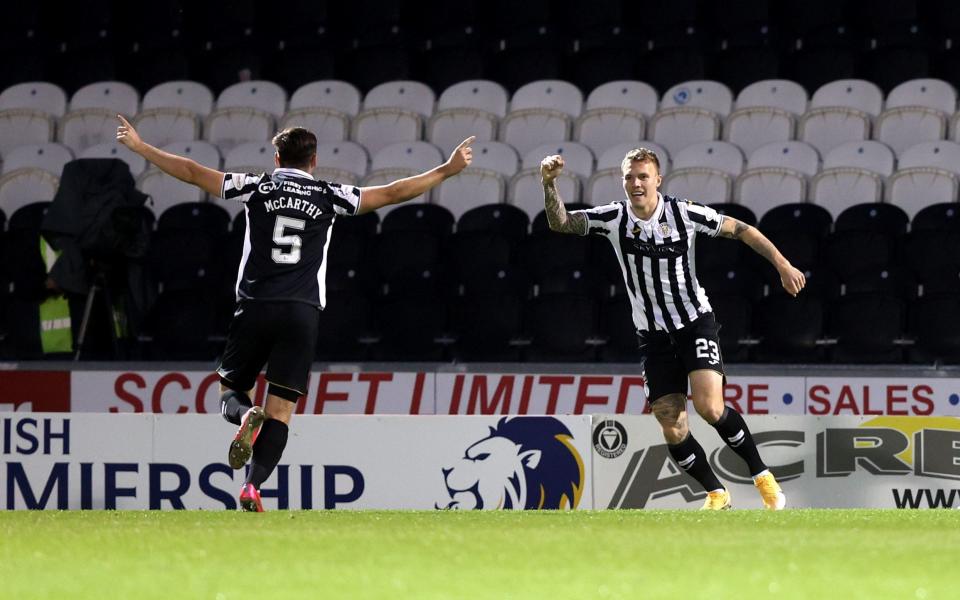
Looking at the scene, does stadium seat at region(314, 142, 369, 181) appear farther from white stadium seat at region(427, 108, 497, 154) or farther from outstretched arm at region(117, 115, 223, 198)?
outstretched arm at region(117, 115, 223, 198)

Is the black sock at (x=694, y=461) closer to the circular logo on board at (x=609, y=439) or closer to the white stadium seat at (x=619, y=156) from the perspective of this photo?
the circular logo on board at (x=609, y=439)

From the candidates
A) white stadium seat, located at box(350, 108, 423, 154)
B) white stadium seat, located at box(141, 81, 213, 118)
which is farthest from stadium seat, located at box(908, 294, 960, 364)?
white stadium seat, located at box(141, 81, 213, 118)

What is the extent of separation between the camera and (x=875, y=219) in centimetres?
1214

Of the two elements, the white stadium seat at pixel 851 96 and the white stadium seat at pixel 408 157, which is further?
the white stadium seat at pixel 851 96

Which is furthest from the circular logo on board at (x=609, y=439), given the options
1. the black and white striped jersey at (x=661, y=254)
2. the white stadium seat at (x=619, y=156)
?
the white stadium seat at (x=619, y=156)

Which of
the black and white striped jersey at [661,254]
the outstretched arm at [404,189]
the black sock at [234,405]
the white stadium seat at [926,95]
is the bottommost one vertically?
the black sock at [234,405]

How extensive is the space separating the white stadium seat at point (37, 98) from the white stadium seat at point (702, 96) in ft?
19.7

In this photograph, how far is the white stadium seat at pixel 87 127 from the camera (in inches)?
589

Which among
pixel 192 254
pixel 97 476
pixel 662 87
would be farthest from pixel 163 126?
pixel 97 476

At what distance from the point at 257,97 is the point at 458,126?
208 centimetres

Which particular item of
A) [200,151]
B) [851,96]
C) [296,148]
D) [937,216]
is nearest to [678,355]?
[296,148]

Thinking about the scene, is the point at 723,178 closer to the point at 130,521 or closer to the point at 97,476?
the point at 97,476

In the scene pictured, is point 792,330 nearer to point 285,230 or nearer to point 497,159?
point 497,159

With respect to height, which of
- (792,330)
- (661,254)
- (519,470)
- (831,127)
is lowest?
(519,470)
